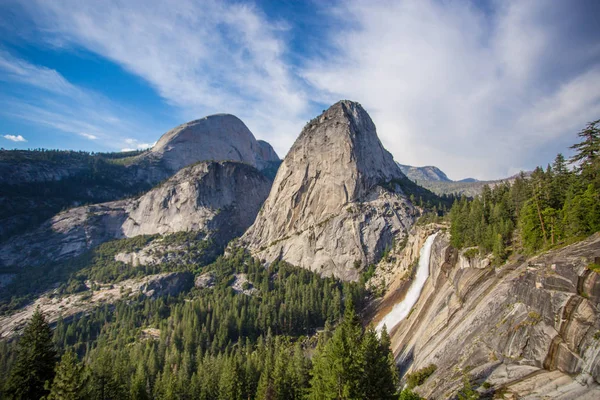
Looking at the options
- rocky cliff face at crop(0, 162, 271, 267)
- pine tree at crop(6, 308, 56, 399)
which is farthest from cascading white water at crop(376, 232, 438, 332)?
rocky cliff face at crop(0, 162, 271, 267)

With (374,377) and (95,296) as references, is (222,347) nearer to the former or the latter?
(374,377)

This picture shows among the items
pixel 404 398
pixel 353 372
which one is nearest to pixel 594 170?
pixel 404 398

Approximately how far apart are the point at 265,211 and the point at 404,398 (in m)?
142

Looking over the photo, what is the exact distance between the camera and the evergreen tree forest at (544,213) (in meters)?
34.7

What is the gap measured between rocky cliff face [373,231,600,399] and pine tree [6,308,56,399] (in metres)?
36.3

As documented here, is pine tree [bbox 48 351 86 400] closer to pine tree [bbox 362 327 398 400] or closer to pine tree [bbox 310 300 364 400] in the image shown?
pine tree [bbox 310 300 364 400]

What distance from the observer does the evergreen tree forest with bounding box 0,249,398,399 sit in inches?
1097

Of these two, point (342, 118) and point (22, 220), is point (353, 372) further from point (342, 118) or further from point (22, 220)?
point (22, 220)

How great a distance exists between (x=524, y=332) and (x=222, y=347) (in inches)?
2973

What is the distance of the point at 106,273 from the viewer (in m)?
146

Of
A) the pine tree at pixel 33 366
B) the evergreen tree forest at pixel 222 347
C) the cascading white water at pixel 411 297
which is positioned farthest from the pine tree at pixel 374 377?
the cascading white water at pixel 411 297

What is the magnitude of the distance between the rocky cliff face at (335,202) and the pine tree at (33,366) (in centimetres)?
9936

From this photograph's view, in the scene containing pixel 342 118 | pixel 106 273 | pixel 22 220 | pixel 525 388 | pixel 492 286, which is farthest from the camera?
pixel 22 220

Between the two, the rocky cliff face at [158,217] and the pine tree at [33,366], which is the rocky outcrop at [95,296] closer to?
the rocky cliff face at [158,217]
